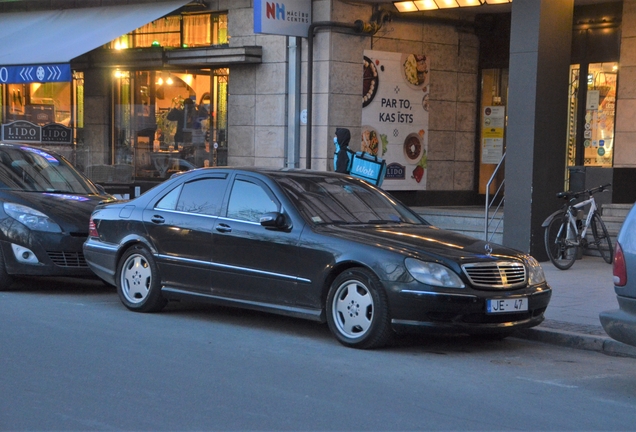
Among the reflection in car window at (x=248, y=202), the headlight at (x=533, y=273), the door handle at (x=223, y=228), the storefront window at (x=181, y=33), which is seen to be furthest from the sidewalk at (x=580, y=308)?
the storefront window at (x=181, y=33)

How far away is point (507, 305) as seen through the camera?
796 centimetres

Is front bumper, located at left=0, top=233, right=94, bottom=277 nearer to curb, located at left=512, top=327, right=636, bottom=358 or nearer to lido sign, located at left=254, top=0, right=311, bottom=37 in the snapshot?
curb, located at left=512, top=327, right=636, bottom=358

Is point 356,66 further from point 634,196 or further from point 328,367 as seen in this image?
point 328,367

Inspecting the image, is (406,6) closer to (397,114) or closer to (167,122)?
(397,114)

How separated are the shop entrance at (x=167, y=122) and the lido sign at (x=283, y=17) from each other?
2615mm

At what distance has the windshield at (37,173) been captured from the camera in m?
11.7

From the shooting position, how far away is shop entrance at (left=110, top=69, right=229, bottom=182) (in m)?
18.8

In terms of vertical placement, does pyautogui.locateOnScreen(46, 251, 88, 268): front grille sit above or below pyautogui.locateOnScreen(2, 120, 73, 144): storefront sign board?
below

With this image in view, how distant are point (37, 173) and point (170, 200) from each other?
3100mm

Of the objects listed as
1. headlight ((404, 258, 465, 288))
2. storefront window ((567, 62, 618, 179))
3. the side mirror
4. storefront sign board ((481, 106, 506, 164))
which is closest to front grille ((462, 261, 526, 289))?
headlight ((404, 258, 465, 288))

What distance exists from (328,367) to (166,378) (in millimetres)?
1275

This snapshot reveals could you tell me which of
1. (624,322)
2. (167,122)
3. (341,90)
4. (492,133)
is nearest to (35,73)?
(167,122)

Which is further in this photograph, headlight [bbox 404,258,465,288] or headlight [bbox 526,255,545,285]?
headlight [bbox 526,255,545,285]

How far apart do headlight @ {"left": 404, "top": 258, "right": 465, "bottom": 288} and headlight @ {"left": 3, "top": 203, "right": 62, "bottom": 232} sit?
4.87 m
